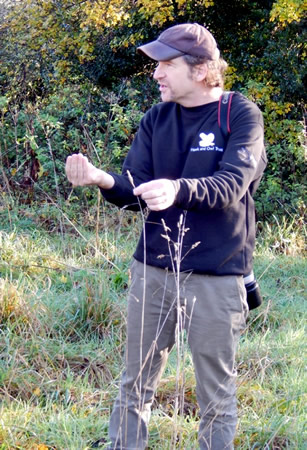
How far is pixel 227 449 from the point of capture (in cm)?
281

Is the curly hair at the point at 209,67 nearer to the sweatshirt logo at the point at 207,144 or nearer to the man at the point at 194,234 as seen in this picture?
the man at the point at 194,234

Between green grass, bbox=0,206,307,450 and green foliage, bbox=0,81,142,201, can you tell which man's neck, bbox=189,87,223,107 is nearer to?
green grass, bbox=0,206,307,450

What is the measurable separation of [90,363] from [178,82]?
203 cm

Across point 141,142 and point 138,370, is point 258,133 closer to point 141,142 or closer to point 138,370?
point 141,142

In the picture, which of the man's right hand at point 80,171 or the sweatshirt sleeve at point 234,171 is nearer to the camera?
the sweatshirt sleeve at point 234,171

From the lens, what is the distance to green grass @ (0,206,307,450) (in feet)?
11.2

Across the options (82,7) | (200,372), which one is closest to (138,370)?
(200,372)

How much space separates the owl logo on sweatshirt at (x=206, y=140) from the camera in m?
2.69

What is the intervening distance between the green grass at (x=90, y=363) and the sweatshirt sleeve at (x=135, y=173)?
0.89m

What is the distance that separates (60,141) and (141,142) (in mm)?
5732

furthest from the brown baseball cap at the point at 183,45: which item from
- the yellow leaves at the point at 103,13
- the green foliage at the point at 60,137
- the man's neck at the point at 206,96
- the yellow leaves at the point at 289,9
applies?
the yellow leaves at the point at 103,13

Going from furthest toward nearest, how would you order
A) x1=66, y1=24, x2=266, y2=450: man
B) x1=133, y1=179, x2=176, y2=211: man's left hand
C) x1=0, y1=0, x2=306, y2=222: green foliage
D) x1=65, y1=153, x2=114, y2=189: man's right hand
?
1. x1=0, y1=0, x2=306, y2=222: green foliage
2. x1=66, y1=24, x2=266, y2=450: man
3. x1=65, y1=153, x2=114, y2=189: man's right hand
4. x1=133, y1=179, x2=176, y2=211: man's left hand

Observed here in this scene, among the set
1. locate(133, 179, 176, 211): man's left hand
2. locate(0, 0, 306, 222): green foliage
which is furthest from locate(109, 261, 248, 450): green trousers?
locate(0, 0, 306, 222): green foliage

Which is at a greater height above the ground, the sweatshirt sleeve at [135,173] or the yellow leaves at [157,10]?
the yellow leaves at [157,10]
